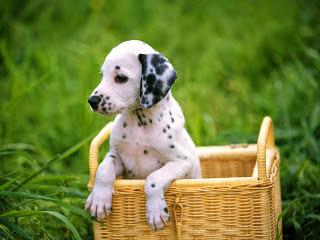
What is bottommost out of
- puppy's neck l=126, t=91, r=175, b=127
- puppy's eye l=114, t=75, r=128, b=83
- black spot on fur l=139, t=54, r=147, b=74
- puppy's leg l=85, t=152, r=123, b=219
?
puppy's leg l=85, t=152, r=123, b=219

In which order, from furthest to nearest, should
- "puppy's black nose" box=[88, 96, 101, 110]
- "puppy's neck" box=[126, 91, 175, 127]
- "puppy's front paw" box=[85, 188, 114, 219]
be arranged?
1. "puppy's neck" box=[126, 91, 175, 127]
2. "puppy's front paw" box=[85, 188, 114, 219]
3. "puppy's black nose" box=[88, 96, 101, 110]

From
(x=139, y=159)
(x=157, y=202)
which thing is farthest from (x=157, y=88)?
(x=157, y=202)

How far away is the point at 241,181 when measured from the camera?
214cm

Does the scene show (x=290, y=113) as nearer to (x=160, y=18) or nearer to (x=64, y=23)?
(x=160, y=18)

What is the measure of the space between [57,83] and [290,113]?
8.43 ft

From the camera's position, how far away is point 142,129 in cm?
233

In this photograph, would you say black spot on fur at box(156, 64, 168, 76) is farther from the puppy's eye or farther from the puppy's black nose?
the puppy's black nose

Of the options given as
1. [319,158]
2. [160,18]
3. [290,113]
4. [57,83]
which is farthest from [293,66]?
[57,83]

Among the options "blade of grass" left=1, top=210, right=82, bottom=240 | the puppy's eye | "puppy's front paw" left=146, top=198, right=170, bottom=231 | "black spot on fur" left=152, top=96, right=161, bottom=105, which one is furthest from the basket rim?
the puppy's eye

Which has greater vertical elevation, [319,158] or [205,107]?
[205,107]

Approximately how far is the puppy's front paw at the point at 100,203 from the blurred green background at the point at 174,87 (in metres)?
0.13

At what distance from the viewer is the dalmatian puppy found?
212 centimetres

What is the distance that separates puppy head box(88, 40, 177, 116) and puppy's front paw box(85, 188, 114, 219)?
436 mm

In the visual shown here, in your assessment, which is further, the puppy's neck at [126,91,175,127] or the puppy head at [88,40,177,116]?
the puppy's neck at [126,91,175,127]
